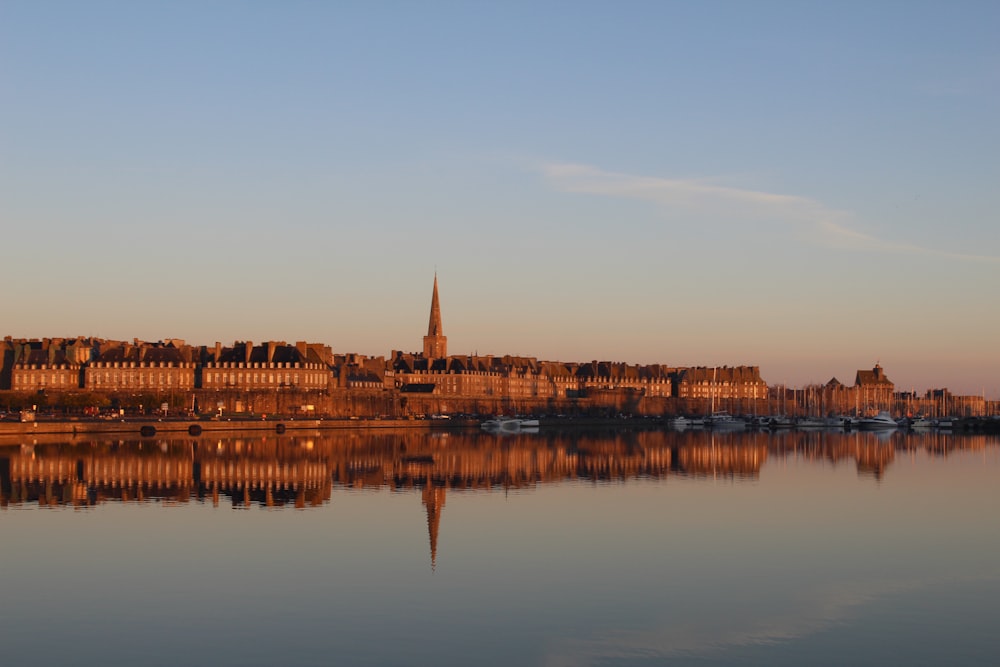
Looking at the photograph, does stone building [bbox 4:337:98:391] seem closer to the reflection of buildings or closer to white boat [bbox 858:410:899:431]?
the reflection of buildings

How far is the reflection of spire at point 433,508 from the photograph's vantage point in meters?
29.6

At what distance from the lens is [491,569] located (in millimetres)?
26047

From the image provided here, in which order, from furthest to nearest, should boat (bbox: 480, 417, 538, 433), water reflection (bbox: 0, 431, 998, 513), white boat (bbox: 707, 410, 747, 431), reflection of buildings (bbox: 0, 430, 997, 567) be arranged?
white boat (bbox: 707, 410, 747, 431) < boat (bbox: 480, 417, 538, 433) < water reflection (bbox: 0, 431, 998, 513) < reflection of buildings (bbox: 0, 430, 997, 567)

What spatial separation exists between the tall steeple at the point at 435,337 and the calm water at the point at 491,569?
467 ft

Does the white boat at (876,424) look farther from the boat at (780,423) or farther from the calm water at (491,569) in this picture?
the calm water at (491,569)

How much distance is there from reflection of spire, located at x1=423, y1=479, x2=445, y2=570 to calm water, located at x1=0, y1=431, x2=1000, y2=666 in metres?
0.12

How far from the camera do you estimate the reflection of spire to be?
2956 cm

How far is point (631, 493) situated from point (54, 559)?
2209 centimetres

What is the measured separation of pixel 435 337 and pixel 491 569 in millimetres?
169566

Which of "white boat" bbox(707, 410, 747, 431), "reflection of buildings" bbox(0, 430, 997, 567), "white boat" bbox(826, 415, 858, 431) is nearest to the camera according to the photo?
"reflection of buildings" bbox(0, 430, 997, 567)

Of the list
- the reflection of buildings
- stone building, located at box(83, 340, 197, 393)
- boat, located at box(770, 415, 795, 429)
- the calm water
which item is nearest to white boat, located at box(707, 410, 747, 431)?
boat, located at box(770, 415, 795, 429)

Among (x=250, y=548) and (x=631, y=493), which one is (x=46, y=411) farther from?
(x=250, y=548)

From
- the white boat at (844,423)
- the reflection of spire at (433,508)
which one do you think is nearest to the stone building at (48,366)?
the white boat at (844,423)

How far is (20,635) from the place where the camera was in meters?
19.4
